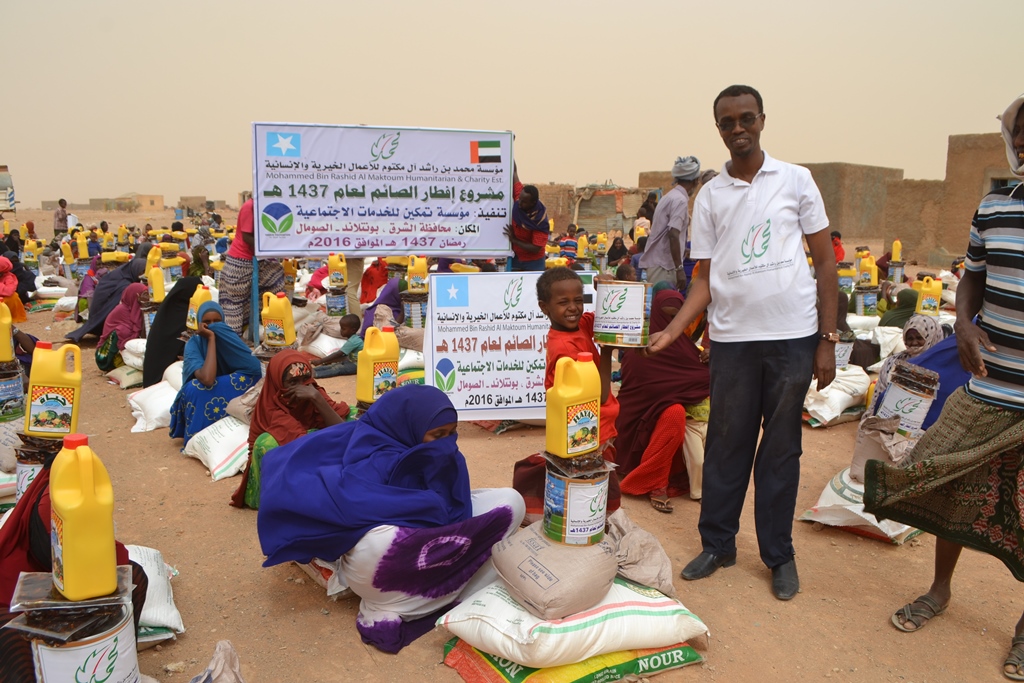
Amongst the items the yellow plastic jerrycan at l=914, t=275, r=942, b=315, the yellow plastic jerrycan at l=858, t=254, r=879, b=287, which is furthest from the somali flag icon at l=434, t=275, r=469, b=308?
the yellow plastic jerrycan at l=858, t=254, r=879, b=287

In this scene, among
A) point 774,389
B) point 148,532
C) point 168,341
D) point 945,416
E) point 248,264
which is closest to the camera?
point 945,416

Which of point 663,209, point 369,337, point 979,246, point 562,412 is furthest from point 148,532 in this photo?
point 663,209

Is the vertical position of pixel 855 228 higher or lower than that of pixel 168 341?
higher

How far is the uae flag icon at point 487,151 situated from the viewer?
671 cm

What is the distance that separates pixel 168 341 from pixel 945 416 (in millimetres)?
6090

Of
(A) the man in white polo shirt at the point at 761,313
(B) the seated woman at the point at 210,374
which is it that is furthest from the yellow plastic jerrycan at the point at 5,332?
(A) the man in white polo shirt at the point at 761,313

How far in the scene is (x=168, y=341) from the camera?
6.76 m

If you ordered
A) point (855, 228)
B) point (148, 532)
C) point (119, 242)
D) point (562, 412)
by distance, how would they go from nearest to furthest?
point (562, 412)
point (148, 532)
point (119, 242)
point (855, 228)

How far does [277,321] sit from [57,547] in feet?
11.5

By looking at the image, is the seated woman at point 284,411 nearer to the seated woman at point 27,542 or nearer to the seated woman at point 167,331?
the seated woman at point 27,542

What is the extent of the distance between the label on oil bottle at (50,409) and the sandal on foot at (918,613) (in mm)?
3336

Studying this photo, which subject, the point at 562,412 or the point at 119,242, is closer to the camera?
the point at 562,412

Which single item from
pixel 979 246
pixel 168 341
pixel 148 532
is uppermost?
pixel 979 246

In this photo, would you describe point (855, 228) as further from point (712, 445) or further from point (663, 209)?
point (712, 445)
